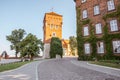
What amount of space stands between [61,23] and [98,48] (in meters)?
42.0

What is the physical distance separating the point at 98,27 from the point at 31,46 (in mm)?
22467

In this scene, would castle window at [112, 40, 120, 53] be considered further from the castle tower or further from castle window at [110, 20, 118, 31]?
the castle tower

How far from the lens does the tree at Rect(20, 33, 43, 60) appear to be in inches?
1767

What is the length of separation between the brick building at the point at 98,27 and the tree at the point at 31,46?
55.2ft

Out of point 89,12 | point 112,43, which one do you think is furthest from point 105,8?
point 112,43

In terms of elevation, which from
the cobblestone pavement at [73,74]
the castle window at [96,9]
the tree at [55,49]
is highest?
the castle window at [96,9]

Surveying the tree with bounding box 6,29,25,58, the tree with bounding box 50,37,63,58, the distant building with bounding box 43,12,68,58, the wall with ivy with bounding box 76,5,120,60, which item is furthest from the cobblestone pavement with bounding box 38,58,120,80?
the tree with bounding box 6,29,25,58

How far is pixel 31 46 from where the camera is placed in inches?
1768

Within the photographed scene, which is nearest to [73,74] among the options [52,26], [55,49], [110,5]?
[110,5]

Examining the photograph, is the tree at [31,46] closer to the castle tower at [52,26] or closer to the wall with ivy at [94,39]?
the castle tower at [52,26]

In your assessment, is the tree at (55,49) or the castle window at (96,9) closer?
the castle window at (96,9)

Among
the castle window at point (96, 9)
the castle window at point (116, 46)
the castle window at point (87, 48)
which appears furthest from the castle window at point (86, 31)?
the castle window at point (116, 46)

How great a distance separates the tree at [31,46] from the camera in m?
44.9

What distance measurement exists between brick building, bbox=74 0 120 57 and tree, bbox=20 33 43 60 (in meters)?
16.8
